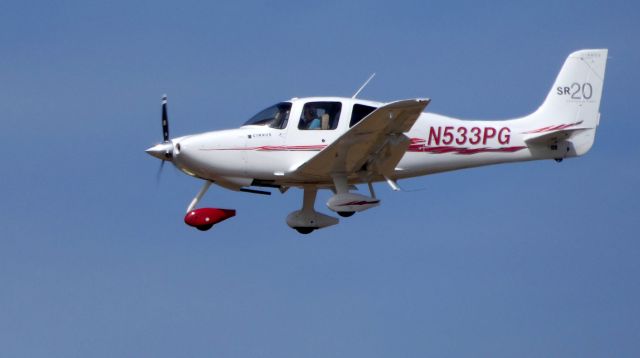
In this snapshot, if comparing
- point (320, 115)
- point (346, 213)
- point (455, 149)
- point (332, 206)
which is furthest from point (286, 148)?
point (455, 149)

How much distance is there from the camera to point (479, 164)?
23.0 meters

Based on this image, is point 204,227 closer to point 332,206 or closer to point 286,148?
point 286,148

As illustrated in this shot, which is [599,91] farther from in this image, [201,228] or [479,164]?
[201,228]

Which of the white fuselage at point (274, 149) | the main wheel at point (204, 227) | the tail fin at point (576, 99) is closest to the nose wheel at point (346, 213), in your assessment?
the white fuselage at point (274, 149)

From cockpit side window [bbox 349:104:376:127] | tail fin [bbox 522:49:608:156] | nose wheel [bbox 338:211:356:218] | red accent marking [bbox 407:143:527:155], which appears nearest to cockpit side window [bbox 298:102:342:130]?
cockpit side window [bbox 349:104:376:127]

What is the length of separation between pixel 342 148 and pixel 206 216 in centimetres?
280

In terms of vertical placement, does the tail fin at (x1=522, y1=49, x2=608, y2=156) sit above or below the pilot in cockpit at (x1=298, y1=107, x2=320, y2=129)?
above

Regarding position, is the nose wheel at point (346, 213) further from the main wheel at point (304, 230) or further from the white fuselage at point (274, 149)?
the main wheel at point (304, 230)

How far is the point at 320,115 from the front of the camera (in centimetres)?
2177

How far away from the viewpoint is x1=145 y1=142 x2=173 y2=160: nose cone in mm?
21234

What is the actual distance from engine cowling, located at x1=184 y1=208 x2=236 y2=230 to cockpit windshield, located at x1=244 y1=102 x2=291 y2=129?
159 centimetres

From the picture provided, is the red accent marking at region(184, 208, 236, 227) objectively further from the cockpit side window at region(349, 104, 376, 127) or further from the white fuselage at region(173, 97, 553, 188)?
the cockpit side window at region(349, 104, 376, 127)

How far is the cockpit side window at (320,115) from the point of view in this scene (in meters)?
21.7

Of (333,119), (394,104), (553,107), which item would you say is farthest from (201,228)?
(553,107)
